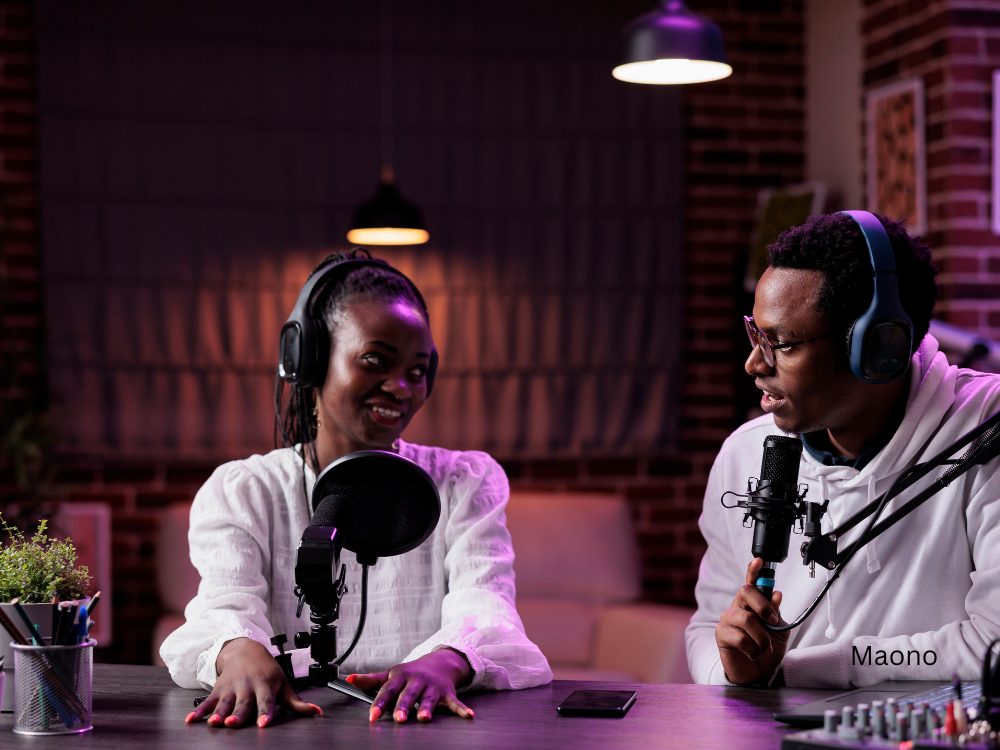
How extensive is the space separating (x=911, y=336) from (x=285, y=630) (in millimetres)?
1047

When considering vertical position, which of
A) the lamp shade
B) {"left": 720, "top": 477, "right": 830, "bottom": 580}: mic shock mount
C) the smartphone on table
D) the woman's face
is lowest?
the smartphone on table

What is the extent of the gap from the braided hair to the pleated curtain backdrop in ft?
8.17

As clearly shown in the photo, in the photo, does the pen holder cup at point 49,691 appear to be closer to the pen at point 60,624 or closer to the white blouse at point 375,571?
the pen at point 60,624

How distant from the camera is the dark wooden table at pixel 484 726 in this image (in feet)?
4.03

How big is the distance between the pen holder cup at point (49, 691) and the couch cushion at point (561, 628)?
2682mm

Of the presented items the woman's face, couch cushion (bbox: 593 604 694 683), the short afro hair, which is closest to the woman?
the woman's face

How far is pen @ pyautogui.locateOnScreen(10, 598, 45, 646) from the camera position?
1.31m

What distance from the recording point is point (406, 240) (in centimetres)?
387

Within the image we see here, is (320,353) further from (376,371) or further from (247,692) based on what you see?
(247,692)

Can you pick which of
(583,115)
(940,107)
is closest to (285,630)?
(940,107)

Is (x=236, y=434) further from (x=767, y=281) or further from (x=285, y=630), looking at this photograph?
(x=767, y=281)

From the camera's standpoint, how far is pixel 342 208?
435cm

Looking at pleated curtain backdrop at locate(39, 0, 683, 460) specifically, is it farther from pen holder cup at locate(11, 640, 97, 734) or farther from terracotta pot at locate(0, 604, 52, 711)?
pen holder cup at locate(11, 640, 97, 734)

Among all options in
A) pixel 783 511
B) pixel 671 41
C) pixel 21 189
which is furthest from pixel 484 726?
pixel 21 189
